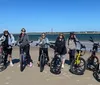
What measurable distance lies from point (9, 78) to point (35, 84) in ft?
4.16

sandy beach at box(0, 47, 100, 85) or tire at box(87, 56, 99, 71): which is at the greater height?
tire at box(87, 56, 99, 71)

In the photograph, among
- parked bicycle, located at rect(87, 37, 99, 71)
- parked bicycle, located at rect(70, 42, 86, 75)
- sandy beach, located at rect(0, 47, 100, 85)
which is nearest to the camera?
sandy beach, located at rect(0, 47, 100, 85)

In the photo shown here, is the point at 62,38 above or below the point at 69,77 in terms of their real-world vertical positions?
above

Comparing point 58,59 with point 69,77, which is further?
point 58,59

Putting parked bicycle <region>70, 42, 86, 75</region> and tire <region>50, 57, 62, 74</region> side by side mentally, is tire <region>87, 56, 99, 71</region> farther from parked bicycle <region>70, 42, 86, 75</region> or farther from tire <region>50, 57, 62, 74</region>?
tire <region>50, 57, 62, 74</region>

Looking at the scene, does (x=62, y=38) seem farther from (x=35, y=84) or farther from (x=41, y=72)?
(x=35, y=84)

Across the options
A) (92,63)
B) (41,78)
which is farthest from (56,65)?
(92,63)

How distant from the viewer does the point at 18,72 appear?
1013cm

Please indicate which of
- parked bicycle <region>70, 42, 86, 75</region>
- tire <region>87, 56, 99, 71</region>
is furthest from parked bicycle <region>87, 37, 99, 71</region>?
parked bicycle <region>70, 42, 86, 75</region>

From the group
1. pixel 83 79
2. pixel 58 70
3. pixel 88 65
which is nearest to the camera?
pixel 83 79

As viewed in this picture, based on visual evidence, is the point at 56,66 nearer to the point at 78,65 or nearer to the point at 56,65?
the point at 56,65

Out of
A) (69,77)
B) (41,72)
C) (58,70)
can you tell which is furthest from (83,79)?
(41,72)

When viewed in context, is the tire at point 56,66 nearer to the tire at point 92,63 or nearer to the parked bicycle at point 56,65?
the parked bicycle at point 56,65

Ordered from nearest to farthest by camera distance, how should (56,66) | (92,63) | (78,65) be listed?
1. (78,65)
2. (56,66)
3. (92,63)
